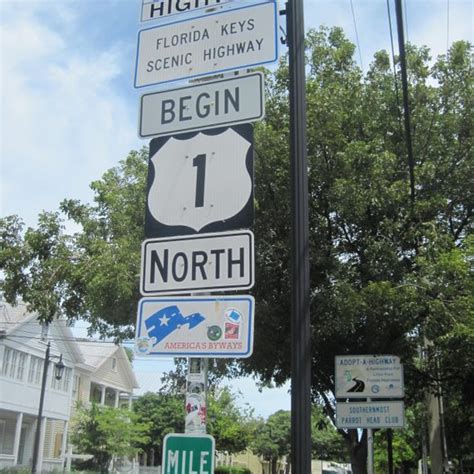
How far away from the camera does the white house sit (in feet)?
102

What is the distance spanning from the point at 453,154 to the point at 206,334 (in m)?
11.0

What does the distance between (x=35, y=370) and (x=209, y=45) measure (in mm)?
32313

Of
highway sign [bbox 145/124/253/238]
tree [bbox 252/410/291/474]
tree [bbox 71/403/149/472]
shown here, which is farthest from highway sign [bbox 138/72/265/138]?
tree [bbox 252/410/291/474]

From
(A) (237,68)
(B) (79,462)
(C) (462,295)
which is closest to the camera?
(A) (237,68)

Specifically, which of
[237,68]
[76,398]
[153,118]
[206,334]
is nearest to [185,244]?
[206,334]

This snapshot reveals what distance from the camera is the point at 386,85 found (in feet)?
44.7

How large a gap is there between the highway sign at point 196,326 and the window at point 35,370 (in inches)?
1252

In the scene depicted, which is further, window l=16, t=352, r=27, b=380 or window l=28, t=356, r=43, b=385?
window l=28, t=356, r=43, b=385

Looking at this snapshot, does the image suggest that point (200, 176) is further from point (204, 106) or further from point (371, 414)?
point (371, 414)

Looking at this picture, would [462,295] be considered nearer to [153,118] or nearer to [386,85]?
[386,85]

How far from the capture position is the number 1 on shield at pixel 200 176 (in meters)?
3.67

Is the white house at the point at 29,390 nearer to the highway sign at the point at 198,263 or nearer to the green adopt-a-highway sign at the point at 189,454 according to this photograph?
the highway sign at the point at 198,263

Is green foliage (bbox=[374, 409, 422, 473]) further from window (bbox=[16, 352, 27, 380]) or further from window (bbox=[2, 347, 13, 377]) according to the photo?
window (bbox=[2, 347, 13, 377])

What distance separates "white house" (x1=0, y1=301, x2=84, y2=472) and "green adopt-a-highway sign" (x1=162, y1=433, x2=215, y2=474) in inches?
1079
